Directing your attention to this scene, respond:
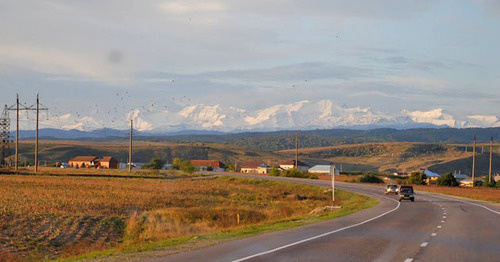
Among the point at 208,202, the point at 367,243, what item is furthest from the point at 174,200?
the point at 367,243

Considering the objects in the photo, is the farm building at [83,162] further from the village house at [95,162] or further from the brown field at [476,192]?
the brown field at [476,192]

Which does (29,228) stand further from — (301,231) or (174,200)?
(174,200)

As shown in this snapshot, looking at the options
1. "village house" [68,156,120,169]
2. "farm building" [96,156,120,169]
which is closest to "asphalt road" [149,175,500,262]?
"farm building" [96,156,120,169]

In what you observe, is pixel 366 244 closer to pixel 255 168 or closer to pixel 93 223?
pixel 93 223

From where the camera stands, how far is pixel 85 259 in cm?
1794

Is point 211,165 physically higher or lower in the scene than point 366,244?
lower

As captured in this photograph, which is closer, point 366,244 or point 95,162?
point 366,244

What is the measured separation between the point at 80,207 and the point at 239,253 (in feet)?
84.9

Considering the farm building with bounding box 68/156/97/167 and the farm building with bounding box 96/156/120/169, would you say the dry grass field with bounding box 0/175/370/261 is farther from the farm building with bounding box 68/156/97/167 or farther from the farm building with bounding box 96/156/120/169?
the farm building with bounding box 68/156/97/167

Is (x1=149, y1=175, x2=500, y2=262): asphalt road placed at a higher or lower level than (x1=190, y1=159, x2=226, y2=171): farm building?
higher

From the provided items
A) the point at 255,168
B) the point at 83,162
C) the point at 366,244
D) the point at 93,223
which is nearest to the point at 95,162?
the point at 83,162

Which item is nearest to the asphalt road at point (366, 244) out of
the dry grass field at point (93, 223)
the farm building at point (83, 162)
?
the dry grass field at point (93, 223)

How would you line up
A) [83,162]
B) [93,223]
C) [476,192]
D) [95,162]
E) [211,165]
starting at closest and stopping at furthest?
[93,223], [476,192], [211,165], [95,162], [83,162]

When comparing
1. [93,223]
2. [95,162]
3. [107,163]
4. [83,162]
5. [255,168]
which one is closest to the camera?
[93,223]
